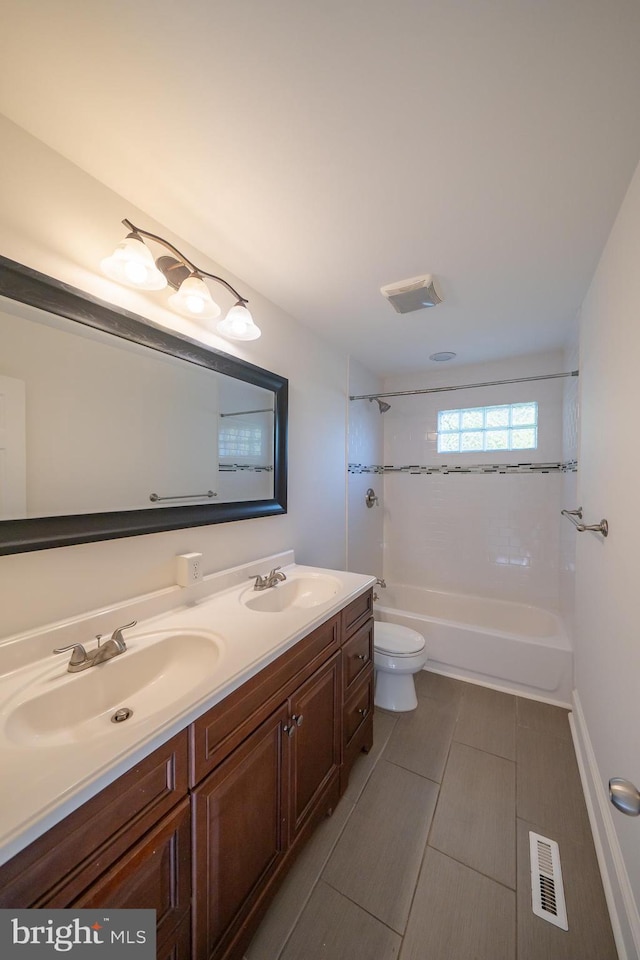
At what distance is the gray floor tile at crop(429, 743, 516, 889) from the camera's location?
1232 millimetres

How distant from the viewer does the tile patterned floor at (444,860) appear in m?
1.01

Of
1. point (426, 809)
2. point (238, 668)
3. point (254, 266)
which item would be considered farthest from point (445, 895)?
point (254, 266)

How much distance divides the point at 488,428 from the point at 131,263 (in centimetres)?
274

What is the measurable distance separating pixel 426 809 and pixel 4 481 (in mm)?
1950

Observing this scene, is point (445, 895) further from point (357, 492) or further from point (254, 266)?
point (254, 266)

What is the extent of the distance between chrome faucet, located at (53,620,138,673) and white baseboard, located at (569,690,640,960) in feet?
5.24

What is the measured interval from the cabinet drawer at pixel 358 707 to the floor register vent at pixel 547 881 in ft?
2.37

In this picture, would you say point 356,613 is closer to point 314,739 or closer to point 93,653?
point 314,739

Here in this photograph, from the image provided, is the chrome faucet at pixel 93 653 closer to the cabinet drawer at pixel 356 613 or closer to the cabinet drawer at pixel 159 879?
the cabinet drawer at pixel 159 879

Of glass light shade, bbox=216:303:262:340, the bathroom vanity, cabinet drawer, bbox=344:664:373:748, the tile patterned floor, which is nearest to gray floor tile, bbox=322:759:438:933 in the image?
the tile patterned floor

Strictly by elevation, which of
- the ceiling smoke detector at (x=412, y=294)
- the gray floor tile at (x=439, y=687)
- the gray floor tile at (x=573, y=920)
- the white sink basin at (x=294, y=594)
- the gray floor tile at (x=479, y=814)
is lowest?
the gray floor tile at (x=439, y=687)

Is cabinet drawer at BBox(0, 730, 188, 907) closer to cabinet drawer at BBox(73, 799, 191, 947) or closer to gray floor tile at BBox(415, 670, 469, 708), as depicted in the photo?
cabinet drawer at BBox(73, 799, 191, 947)

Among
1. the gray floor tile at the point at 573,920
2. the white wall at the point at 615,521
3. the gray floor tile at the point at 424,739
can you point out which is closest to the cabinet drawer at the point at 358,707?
the gray floor tile at the point at 424,739

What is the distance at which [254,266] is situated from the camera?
1572 millimetres
